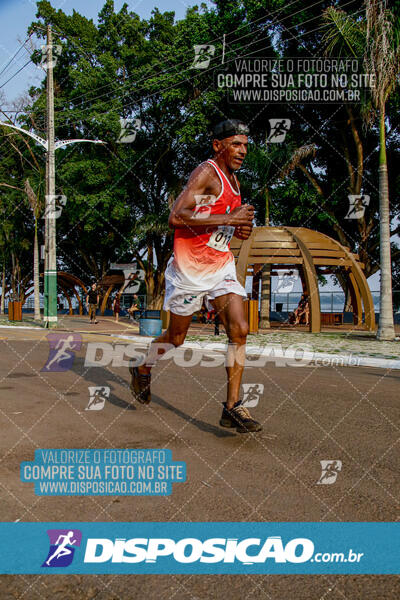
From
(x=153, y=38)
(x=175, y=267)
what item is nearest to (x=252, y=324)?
(x=175, y=267)

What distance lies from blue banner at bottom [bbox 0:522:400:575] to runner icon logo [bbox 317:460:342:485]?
59 cm

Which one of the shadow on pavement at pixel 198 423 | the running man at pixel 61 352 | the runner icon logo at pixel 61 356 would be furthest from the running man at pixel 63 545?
the running man at pixel 61 352

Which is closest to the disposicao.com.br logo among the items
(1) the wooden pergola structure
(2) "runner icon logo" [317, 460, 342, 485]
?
(2) "runner icon logo" [317, 460, 342, 485]

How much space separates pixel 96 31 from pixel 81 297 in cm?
1903

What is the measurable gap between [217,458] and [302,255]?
15.6 m

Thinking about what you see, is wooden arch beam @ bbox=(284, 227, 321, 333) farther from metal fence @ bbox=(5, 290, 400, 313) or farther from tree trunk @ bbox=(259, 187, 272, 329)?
metal fence @ bbox=(5, 290, 400, 313)

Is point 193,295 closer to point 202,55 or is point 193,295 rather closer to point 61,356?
point 61,356

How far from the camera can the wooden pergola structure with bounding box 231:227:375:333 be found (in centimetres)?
1823

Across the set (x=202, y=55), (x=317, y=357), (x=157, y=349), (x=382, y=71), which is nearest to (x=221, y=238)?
(x=157, y=349)

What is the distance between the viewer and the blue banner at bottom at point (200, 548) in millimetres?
2117

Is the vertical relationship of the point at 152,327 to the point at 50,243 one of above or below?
below

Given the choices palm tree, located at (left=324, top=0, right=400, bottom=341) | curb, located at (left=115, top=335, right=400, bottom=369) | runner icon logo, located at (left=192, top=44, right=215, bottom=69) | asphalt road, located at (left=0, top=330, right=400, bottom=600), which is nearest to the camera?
asphalt road, located at (left=0, top=330, right=400, bottom=600)

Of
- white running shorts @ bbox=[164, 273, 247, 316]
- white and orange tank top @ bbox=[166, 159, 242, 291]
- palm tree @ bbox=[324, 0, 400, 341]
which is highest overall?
palm tree @ bbox=[324, 0, 400, 341]

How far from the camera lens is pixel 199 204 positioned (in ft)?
14.2
